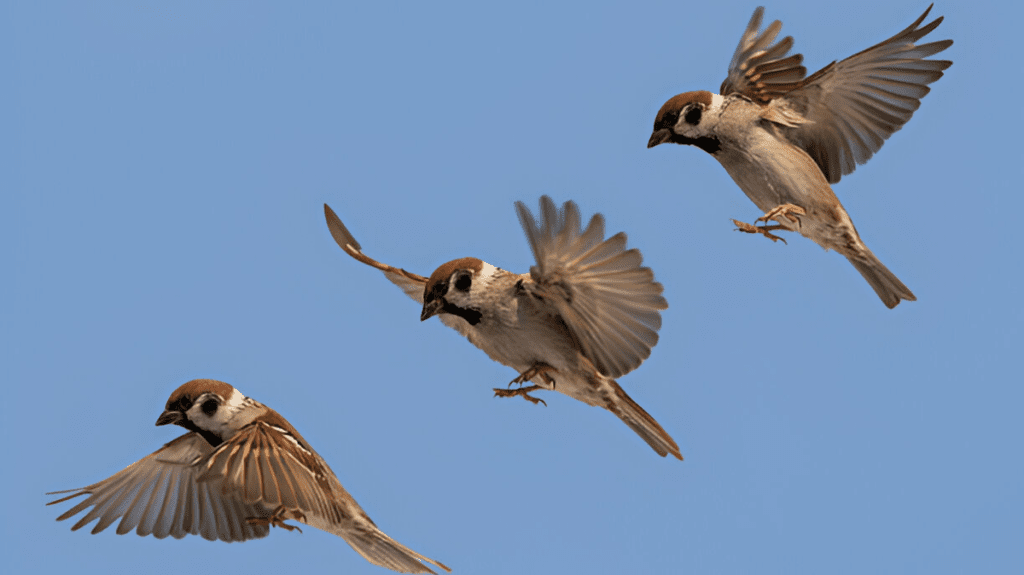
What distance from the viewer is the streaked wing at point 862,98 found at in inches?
204

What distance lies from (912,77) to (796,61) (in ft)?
1.84

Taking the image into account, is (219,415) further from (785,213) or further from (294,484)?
(785,213)

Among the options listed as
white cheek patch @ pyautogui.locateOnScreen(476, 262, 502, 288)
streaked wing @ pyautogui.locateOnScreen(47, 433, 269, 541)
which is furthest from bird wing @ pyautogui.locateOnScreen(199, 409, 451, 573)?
white cheek patch @ pyautogui.locateOnScreen(476, 262, 502, 288)

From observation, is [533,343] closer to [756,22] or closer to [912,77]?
[756,22]

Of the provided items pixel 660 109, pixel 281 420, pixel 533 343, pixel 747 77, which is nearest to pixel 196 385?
pixel 281 420

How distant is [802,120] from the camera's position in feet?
17.3

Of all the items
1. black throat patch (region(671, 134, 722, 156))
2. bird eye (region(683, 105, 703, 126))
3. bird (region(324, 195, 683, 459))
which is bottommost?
bird (region(324, 195, 683, 459))

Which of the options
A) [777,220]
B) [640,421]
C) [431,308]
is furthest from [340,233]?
[777,220]

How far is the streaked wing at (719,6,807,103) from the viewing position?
5.10 meters

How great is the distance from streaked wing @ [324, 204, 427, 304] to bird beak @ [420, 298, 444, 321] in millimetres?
642

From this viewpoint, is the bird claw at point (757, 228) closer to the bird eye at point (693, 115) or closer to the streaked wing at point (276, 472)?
the bird eye at point (693, 115)

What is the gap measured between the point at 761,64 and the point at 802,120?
0.36 metres

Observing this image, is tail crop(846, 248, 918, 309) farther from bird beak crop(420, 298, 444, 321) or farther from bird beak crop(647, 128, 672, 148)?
bird beak crop(420, 298, 444, 321)

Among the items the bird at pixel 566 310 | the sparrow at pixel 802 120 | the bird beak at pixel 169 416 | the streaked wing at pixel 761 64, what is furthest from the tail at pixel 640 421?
the bird beak at pixel 169 416
